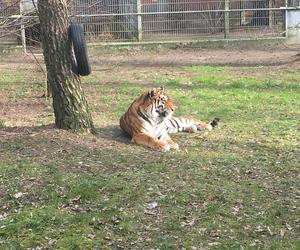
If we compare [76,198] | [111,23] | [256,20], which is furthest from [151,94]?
[256,20]

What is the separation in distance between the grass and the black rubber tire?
887 millimetres

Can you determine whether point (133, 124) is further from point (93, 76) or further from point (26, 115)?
point (93, 76)

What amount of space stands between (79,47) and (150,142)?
1.53m

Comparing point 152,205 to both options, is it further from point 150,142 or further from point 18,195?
point 150,142

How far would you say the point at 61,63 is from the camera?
7676 millimetres

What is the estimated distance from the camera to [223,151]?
7707 millimetres

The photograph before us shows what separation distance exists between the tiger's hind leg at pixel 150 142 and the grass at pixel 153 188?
0.48 feet

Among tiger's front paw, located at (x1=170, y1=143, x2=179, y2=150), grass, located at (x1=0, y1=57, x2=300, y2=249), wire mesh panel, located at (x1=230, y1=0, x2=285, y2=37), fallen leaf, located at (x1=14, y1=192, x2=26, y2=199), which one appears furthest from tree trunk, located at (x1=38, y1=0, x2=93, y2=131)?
wire mesh panel, located at (x1=230, y1=0, x2=285, y2=37)

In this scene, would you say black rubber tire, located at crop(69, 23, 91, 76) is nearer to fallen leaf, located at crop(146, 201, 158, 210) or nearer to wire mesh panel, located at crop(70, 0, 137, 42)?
fallen leaf, located at crop(146, 201, 158, 210)

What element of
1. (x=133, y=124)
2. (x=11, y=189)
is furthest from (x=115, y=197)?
(x=133, y=124)

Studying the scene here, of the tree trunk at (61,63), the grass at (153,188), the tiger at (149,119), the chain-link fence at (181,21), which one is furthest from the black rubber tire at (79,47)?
the chain-link fence at (181,21)

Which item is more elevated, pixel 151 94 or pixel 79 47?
pixel 79 47

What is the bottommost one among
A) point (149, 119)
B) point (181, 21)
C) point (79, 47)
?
point (149, 119)

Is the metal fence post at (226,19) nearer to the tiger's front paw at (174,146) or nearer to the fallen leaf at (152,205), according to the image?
the tiger's front paw at (174,146)
